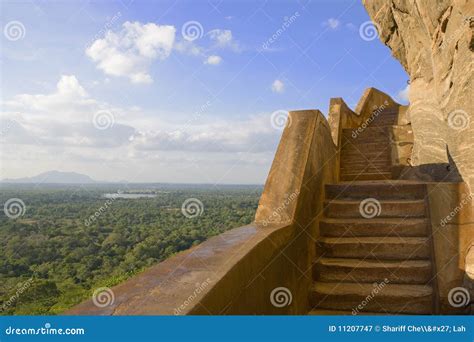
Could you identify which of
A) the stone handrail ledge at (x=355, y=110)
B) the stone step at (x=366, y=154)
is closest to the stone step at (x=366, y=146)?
the stone step at (x=366, y=154)

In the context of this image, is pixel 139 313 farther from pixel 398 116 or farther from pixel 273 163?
pixel 398 116

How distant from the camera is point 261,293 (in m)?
2.80

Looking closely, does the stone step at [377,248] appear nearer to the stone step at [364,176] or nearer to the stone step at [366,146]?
the stone step at [364,176]

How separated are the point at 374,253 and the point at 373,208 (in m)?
0.75

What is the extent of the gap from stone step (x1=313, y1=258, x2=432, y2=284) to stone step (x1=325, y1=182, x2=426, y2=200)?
1092 millimetres

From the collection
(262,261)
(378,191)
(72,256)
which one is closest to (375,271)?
(378,191)

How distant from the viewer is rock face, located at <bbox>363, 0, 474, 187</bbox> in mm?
4734

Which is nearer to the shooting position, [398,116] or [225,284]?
[225,284]

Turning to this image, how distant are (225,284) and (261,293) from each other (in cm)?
67

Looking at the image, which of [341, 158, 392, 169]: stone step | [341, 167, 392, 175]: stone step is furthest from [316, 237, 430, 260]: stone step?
[341, 158, 392, 169]: stone step

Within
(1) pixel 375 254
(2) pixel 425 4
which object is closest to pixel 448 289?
(1) pixel 375 254

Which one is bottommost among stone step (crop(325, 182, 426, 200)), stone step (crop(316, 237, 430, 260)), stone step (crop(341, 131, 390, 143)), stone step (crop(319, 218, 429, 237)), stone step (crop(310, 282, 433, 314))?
stone step (crop(310, 282, 433, 314))

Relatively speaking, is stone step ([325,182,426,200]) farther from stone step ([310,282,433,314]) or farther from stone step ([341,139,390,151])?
stone step ([341,139,390,151])

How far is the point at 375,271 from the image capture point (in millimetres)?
3957
